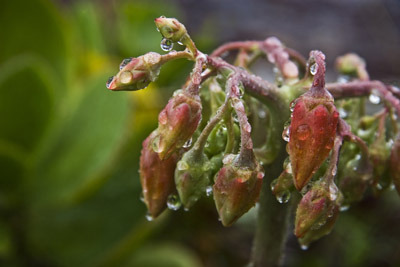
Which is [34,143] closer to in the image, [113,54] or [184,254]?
[184,254]

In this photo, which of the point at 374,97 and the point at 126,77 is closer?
the point at 126,77

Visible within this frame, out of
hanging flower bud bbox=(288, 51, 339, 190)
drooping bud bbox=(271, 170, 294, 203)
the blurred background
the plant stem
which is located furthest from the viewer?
the blurred background

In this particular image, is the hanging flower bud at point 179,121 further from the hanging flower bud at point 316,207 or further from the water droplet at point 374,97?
the water droplet at point 374,97

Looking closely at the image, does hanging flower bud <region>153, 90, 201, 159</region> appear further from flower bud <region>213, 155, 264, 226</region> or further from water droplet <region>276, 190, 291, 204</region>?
water droplet <region>276, 190, 291, 204</region>

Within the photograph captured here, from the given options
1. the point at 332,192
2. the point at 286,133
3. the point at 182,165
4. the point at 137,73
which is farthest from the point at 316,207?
the point at 137,73

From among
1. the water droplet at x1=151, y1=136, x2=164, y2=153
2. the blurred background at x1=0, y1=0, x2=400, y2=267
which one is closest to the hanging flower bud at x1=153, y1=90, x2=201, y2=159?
the water droplet at x1=151, y1=136, x2=164, y2=153

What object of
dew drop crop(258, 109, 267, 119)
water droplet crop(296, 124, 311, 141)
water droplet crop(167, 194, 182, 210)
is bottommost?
water droplet crop(167, 194, 182, 210)

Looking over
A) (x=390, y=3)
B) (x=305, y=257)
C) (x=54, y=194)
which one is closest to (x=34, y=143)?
(x=54, y=194)

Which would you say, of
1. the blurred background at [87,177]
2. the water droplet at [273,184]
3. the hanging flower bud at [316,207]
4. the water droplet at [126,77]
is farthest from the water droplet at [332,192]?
the blurred background at [87,177]

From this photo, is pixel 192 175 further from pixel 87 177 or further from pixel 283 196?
pixel 87 177
